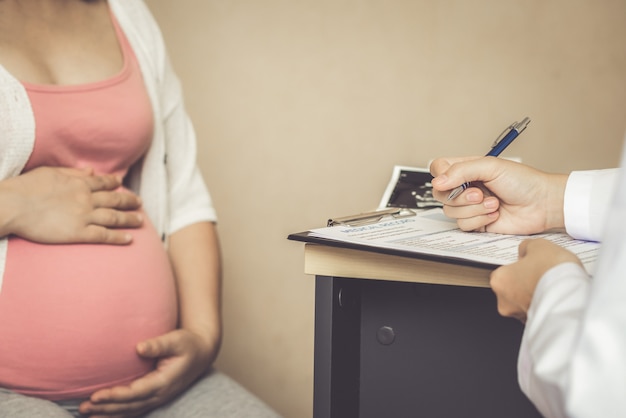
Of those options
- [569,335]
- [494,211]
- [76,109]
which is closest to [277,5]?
[76,109]

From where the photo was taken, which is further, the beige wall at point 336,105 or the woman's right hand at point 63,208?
the beige wall at point 336,105

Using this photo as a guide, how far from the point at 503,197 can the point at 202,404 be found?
1.75ft

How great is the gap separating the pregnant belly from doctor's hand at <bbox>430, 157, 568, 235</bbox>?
479 mm

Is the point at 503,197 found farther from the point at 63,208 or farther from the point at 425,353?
the point at 63,208

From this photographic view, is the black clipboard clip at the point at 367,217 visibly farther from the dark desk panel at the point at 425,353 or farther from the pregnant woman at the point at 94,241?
the pregnant woman at the point at 94,241

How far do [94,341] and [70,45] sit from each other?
1.63 feet

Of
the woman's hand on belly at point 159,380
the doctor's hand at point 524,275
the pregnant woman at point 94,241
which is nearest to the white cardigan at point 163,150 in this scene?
the pregnant woman at point 94,241

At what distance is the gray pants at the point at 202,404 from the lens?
0.78m

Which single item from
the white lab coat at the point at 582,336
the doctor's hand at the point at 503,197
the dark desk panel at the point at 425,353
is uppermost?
the doctor's hand at the point at 503,197

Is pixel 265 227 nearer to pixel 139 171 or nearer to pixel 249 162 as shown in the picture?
pixel 249 162

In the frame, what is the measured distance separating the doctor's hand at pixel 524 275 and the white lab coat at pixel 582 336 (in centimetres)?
2

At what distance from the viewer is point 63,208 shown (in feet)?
2.83

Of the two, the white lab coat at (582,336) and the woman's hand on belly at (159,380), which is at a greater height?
the white lab coat at (582,336)

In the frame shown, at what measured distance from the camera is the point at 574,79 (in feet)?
4.24
